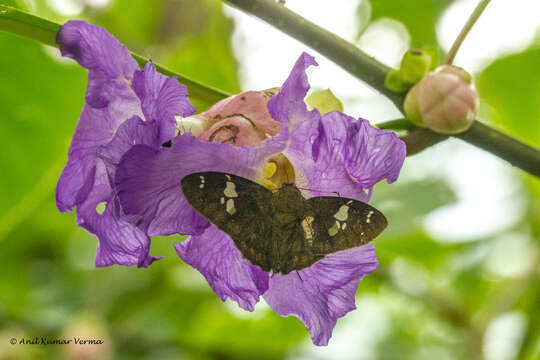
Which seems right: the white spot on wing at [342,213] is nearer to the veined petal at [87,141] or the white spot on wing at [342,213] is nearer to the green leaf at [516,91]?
the veined petal at [87,141]

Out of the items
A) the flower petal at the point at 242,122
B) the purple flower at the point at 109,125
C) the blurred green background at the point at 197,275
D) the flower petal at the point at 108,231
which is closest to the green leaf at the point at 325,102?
the flower petal at the point at 242,122

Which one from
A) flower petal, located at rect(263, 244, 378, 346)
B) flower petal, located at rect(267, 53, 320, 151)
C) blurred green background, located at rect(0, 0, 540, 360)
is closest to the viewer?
flower petal, located at rect(267, 53, 320, 151)

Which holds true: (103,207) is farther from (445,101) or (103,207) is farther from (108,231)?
(445,101)

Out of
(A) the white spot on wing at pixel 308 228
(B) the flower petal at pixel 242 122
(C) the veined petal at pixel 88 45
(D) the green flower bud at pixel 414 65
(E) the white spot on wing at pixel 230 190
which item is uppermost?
(D) the green flower bud at pixel 414 65

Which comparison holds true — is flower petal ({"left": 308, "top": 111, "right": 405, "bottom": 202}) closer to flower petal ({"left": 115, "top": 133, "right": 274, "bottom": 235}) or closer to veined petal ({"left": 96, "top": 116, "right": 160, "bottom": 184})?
flower petal ({"left": 115, "top": 133, "right": 274, "bottom": 235})

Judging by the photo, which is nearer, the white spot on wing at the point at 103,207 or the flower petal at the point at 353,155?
the flower petal at the point at 353,155

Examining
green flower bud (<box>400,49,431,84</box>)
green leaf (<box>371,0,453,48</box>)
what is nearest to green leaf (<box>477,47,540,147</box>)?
green leaf (<box>371,0,453,48</box>)
